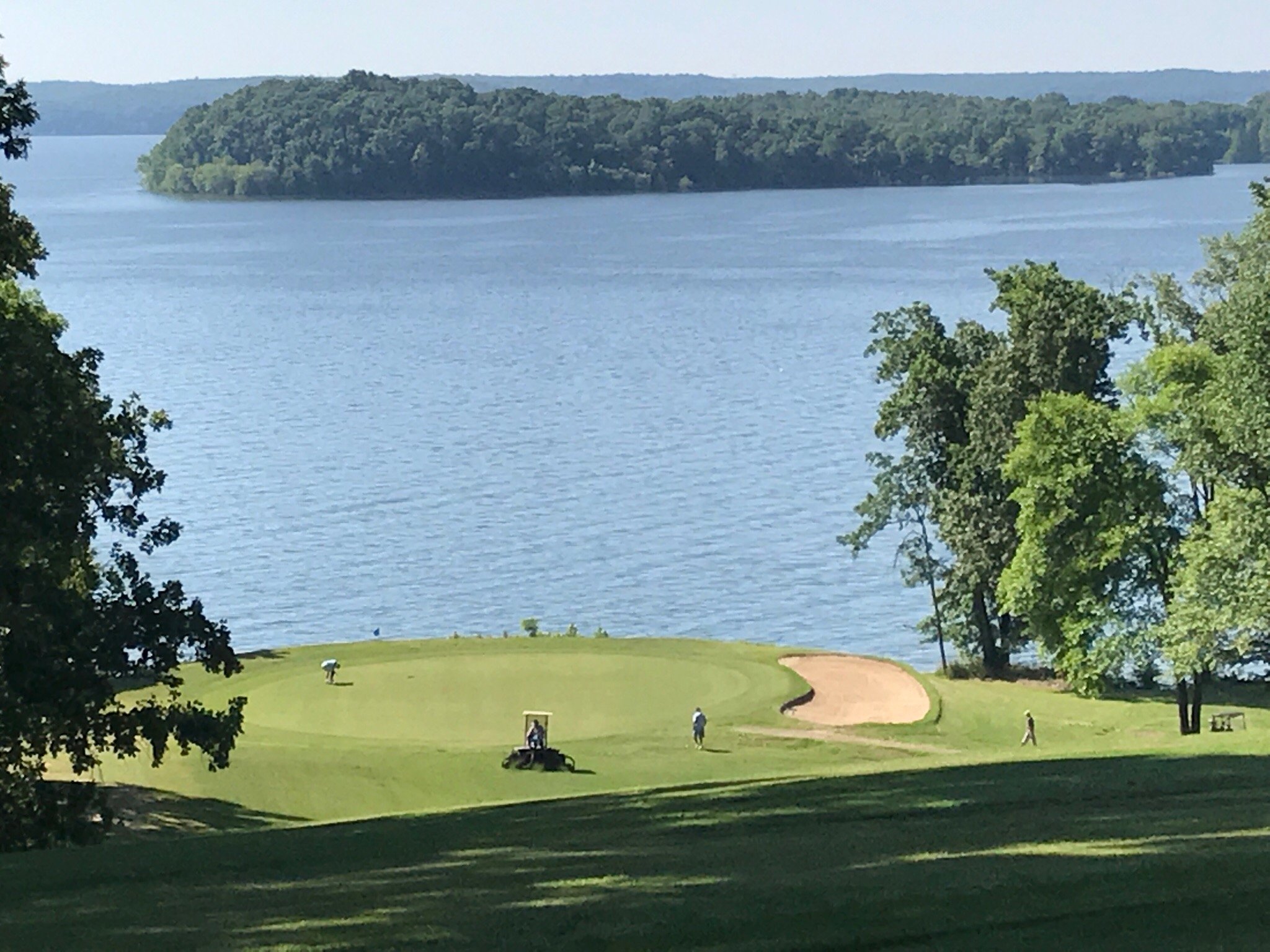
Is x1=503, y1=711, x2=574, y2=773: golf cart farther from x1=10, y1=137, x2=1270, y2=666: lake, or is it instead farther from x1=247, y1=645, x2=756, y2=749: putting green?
x1=10, y1=137, x2=1270, y2=666: lake

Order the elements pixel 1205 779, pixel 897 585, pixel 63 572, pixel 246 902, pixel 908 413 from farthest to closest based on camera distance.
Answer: pixel 897 585
pixel 908 413
pixel 63 572
pixel 1205 779
pixel 246 902

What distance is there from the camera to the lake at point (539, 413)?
52.8m

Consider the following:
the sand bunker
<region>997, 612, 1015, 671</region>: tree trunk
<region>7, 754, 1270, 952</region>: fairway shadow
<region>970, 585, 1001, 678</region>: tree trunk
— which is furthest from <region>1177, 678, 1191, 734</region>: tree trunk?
<region>7, 754, 1270, 952</region>: fairway shadow

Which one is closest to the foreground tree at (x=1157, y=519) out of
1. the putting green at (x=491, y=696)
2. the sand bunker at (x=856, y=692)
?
the sand bunker at (x=856, y=692)

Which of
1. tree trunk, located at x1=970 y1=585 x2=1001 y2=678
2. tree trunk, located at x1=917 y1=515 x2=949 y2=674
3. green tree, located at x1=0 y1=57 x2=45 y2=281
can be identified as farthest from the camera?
tree trunk, located at x1=917 y1=515 x2=949 y2=674

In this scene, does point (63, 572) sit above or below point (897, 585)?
above

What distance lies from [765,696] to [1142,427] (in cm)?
856

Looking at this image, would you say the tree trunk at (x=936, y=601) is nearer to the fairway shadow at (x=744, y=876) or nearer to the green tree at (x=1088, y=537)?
the green tree at (x=1088, y=537)

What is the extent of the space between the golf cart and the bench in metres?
12.1

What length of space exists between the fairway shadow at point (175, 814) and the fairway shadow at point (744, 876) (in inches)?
170

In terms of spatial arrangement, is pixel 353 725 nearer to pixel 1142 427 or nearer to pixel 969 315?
pixel 1142 427

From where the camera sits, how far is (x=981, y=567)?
44.1 metres

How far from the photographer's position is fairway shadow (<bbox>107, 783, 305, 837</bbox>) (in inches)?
877

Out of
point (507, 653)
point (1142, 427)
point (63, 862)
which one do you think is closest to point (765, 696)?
point (507, 653)
